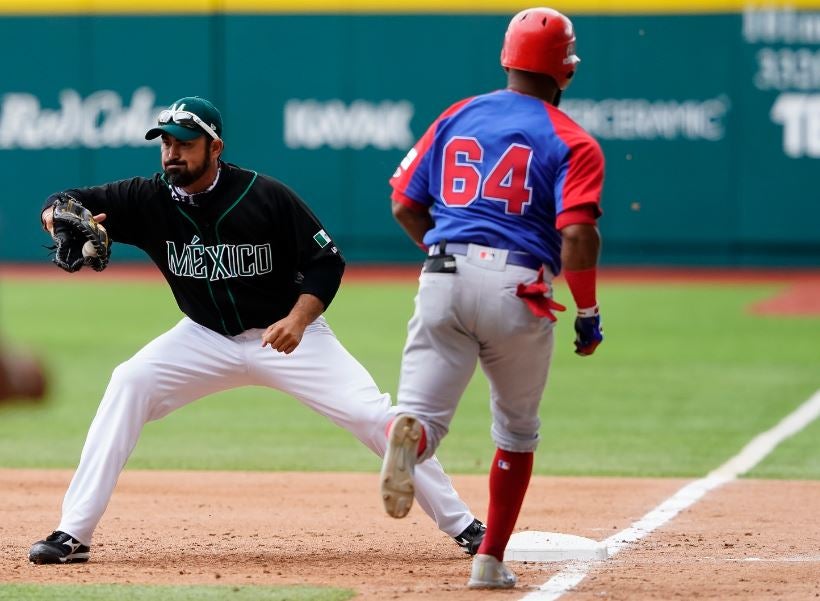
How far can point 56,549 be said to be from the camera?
558cm

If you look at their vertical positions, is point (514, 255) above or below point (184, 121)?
below

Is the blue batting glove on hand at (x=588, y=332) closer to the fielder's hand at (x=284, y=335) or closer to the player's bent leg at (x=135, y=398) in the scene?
the fielder's hand at (x=284, y=335)

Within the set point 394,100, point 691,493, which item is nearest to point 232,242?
point 691,493

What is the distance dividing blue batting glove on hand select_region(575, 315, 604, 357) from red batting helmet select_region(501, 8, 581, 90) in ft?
2.65

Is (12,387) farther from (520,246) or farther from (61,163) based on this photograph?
(61,163)

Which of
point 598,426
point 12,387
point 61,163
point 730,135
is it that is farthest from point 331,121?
point 12,387

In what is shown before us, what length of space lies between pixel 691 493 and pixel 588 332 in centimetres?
306

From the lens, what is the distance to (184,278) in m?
5.93

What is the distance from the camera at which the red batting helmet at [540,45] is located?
4.96 m

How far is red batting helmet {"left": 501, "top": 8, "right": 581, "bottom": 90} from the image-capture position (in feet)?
16.3

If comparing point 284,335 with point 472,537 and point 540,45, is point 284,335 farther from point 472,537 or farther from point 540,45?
point 540,45

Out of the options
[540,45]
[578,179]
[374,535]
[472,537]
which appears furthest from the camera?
[374,535]

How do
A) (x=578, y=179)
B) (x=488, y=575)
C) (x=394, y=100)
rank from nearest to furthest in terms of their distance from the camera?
(x=578, y=179) < (x=488, y=575) < (x=394, y=100)

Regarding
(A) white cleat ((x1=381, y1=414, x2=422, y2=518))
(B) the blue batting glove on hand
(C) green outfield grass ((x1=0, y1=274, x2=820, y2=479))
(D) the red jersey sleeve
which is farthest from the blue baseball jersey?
(C) green outfield grass ((x1=0, y1=274, x2=820, y2=479))
